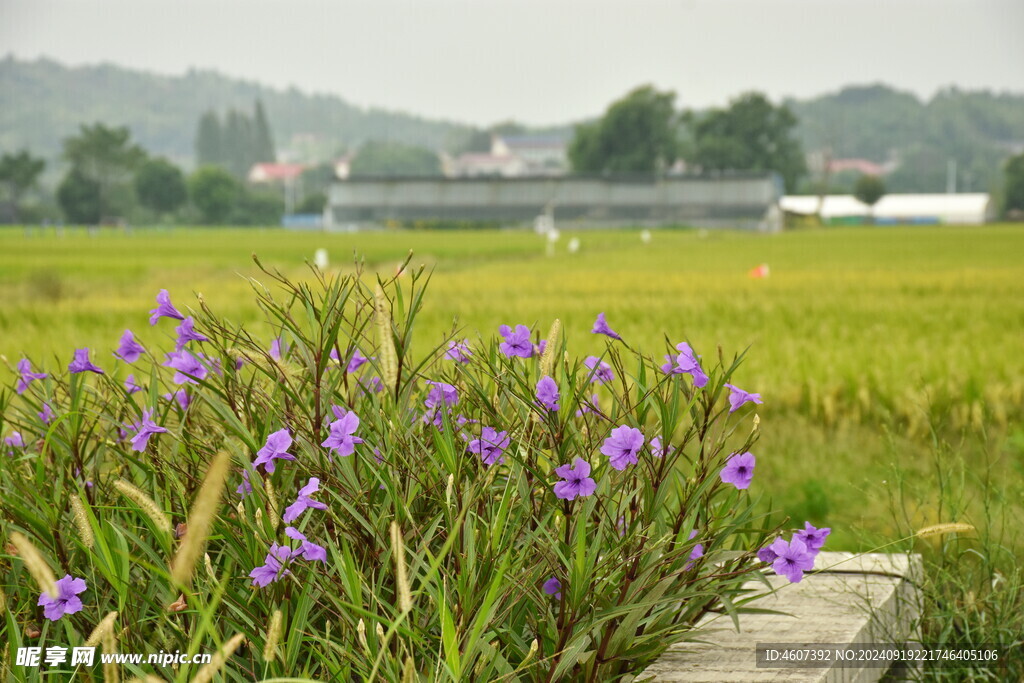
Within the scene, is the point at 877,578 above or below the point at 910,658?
above

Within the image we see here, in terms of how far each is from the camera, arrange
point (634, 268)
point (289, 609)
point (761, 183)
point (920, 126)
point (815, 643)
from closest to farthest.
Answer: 1. point (289, 609)
2. point (815, 643)
3. point (634, 268)
4. point (761, 183)
5. point (920, 126)

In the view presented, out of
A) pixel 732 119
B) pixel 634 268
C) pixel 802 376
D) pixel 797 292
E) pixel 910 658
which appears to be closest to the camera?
pixel 910 658

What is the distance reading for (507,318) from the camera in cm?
1060

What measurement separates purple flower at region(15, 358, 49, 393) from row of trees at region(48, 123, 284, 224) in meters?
87.1

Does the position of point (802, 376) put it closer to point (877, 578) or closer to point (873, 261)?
point (877, 578)

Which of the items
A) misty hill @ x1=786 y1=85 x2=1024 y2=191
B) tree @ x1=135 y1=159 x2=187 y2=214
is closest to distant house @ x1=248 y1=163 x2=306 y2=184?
tree @ x1=135 y1=159 x2=187 y2=214

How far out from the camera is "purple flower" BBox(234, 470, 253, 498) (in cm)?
161

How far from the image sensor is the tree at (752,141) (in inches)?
3957

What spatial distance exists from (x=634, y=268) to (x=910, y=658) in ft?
75.5

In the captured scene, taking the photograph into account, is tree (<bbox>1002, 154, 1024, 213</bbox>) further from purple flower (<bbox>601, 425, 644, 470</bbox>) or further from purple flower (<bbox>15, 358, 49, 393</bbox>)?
purple flower (<bbox>601, 425, 644, 470</bbox>)

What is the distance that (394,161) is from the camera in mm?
175375

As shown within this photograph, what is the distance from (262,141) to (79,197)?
10441cm

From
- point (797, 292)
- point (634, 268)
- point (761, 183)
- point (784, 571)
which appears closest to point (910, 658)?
Answer: point (784, 571)

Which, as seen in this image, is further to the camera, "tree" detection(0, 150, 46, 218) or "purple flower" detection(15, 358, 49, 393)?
"tree" detection(0, 150, 46, 218)
